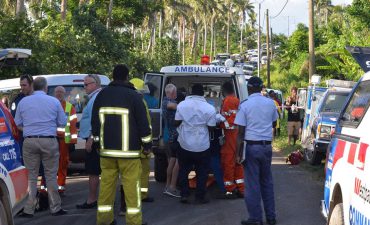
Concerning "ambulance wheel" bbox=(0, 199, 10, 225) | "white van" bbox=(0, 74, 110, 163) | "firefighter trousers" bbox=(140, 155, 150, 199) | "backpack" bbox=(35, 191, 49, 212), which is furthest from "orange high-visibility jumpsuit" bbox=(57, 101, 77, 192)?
"ambulance wheel" bbox=(0, 199, 10, 225)

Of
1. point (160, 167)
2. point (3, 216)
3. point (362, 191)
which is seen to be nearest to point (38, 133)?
point (3, 216)

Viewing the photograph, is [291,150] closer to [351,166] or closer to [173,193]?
[173,193]

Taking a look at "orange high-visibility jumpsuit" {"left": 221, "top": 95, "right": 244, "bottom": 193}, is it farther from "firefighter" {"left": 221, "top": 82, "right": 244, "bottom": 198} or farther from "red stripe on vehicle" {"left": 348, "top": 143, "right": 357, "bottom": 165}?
"red stripe on vehicle" {"left": 348, "top": 143, "right": 357, "bottom": 165}

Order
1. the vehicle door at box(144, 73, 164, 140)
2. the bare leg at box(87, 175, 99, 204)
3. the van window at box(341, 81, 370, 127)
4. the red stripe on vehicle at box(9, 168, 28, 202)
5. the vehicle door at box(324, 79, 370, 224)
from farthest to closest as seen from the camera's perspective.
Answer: the vehicle door at box(144, 73, 164, 140), the bare leg at box(87, 175, 99, 204), the red stripe on vehicle at box(9, 168, 28, 202), the van window at box(341, 81, 370, 127), the vehicle door at box(324, 79, 370, 224)

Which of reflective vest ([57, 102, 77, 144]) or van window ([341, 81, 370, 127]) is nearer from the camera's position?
van window ([341, 81, 370, 127])

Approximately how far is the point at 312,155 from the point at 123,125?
886 centimetres

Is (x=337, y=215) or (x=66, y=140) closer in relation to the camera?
(x=337, y=215)

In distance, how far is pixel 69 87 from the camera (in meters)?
14.2

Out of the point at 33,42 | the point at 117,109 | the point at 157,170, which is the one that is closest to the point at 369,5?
the point at 33,42

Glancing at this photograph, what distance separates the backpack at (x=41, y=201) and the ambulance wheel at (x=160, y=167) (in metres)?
3.22

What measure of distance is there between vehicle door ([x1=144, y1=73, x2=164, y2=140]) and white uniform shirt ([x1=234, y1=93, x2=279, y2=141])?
3487 mm

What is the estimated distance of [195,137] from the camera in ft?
37.2

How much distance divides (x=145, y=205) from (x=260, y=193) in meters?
2.37

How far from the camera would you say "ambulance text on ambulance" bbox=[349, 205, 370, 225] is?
18.5ft
